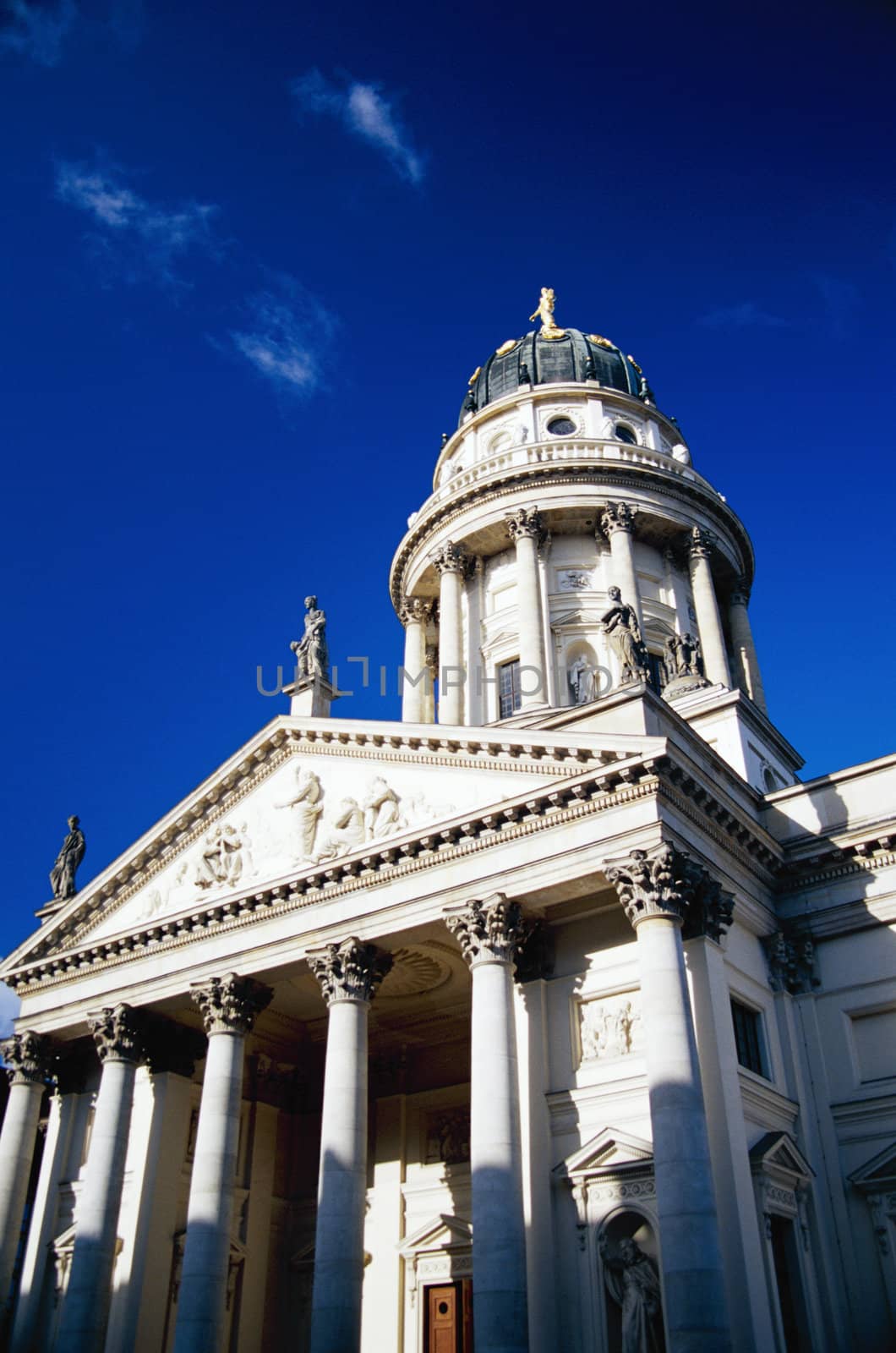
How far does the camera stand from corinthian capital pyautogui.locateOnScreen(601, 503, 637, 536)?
128ft

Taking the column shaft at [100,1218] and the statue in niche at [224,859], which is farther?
the statue in niche at [224,859]

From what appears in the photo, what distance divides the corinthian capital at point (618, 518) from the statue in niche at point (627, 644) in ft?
49.0

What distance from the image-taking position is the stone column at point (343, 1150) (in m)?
19.7

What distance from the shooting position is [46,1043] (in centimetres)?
2838

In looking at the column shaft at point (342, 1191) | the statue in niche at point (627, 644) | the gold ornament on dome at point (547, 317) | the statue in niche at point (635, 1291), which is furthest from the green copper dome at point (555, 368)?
the statue in niche at point (635, 1291)

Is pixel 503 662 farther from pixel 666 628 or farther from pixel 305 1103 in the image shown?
pixel 305 1103

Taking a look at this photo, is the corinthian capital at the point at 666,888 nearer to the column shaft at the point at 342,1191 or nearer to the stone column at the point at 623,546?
the column shaft at the point at 342,1191

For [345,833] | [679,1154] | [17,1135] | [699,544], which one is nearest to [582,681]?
[699,544]

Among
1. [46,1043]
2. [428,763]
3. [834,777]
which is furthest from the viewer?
[46,1043]

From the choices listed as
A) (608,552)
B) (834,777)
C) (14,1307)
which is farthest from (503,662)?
(14,1307)

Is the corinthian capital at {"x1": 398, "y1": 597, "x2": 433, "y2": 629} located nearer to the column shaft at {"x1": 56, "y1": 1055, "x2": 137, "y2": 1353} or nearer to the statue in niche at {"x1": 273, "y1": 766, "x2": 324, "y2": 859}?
the statue in niche at {"x1": 273, "y1": 766, "x2": 324, "y2": 859}

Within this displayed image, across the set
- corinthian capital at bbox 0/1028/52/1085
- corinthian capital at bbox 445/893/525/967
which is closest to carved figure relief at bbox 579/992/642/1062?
corinthian capital at bbox 445/893/525/967

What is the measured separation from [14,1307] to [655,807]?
19491 millimetres

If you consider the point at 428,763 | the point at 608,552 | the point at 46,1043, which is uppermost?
the point at 608,552
